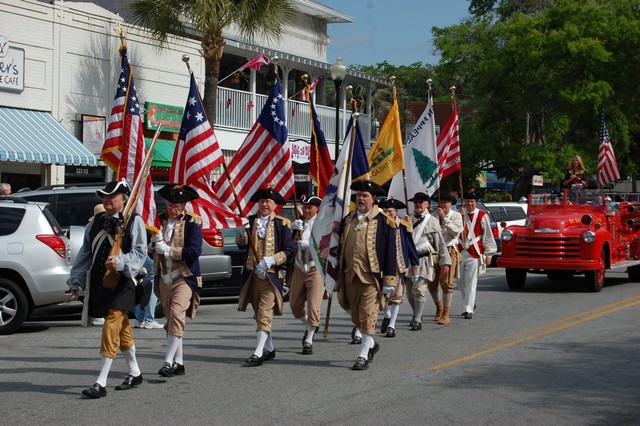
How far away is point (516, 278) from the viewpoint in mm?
19797

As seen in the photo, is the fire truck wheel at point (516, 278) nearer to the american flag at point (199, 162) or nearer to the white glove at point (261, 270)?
the american flag at point (199, 162)

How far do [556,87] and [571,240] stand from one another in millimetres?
18776

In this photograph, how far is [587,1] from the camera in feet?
121

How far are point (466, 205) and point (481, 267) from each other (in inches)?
40.6

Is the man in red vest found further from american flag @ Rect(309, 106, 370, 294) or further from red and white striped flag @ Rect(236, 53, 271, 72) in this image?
red and white striped flag @ Rect(236, 53, 271, 72)

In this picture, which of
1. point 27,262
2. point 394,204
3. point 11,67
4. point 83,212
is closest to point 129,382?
point 394,204

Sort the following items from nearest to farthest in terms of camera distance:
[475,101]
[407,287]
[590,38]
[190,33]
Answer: [407,287], [190,33], [590,38], [475,101]

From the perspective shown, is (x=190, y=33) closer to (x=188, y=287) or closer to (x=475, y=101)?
(x=475, y=101)

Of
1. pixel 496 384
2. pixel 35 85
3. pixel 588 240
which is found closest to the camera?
pixel 496 384

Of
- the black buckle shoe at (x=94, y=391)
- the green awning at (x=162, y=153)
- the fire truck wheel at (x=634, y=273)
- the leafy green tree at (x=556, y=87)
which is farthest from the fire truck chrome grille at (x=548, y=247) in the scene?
the leafy green tree at (x=556, y=87)

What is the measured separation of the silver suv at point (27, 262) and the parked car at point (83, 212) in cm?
165

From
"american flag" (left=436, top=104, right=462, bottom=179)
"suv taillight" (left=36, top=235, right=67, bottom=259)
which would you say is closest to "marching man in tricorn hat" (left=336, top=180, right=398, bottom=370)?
"suv taillight" (left=36, top=235, right=67, bottom=259)

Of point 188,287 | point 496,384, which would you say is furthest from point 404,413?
point 188,287

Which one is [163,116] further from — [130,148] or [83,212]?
[130,148]
